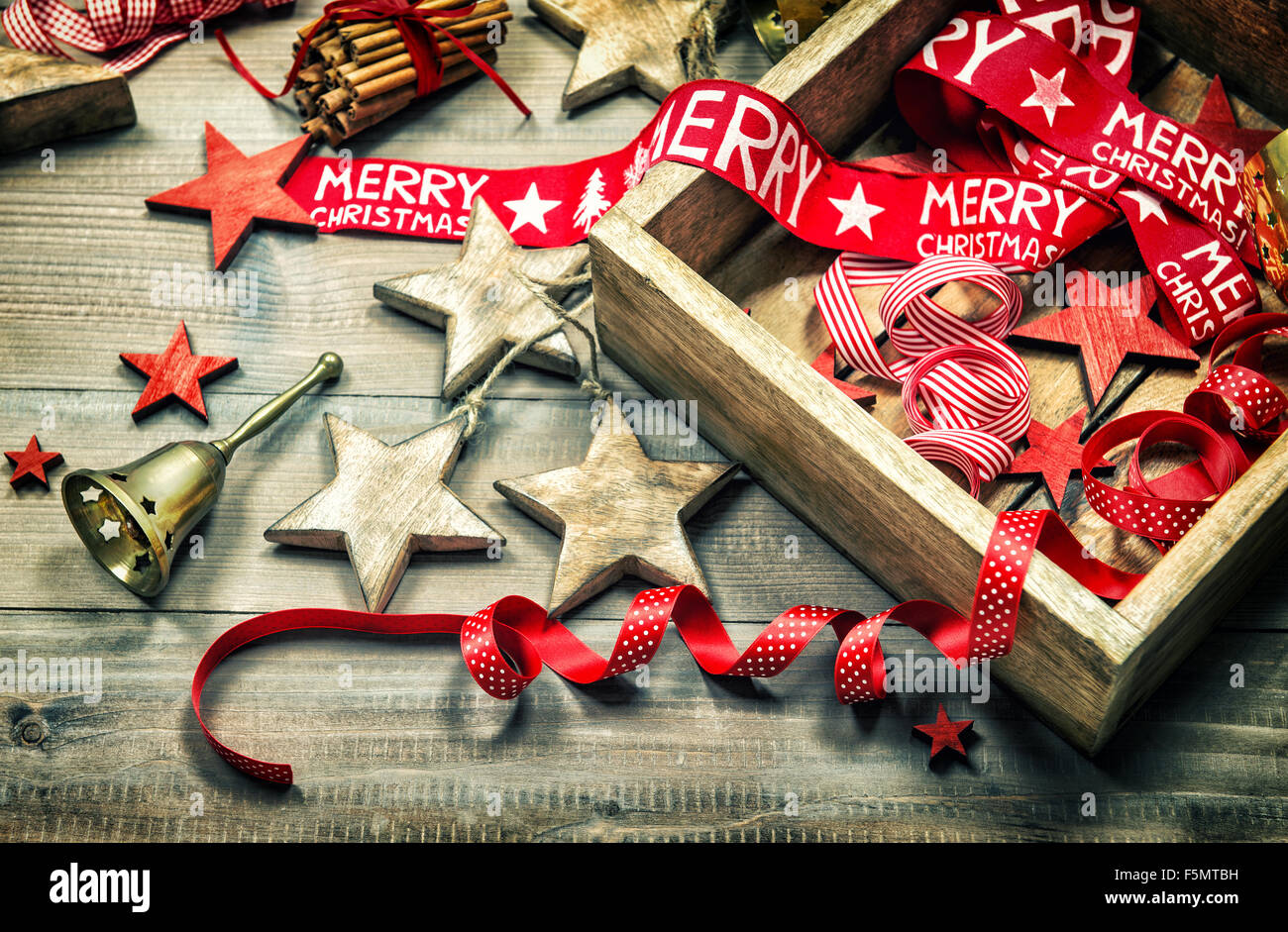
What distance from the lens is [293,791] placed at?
1046 mm

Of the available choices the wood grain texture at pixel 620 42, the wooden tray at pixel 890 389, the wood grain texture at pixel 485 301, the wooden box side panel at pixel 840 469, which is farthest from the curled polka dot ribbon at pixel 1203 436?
the wood grain texture at pixel 620 42

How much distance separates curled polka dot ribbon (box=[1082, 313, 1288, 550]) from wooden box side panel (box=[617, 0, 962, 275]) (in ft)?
1.39

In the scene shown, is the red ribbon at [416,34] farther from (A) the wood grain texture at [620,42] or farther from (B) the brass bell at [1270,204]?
(B) the brass bell at [1270,204]

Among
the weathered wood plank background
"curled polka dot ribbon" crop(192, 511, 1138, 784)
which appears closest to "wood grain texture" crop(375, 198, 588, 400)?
the weathered wood plank background

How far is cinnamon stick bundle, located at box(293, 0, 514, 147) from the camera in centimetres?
133

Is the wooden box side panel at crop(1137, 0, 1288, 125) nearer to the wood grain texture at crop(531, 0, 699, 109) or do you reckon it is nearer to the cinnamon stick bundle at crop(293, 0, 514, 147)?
the wood grain texture at crop(531, 0, 699, 109)

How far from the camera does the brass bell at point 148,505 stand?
1.06m

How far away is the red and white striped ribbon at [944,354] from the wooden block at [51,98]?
0.84 m

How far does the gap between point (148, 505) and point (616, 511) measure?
430mm

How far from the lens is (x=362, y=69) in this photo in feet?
4.36
